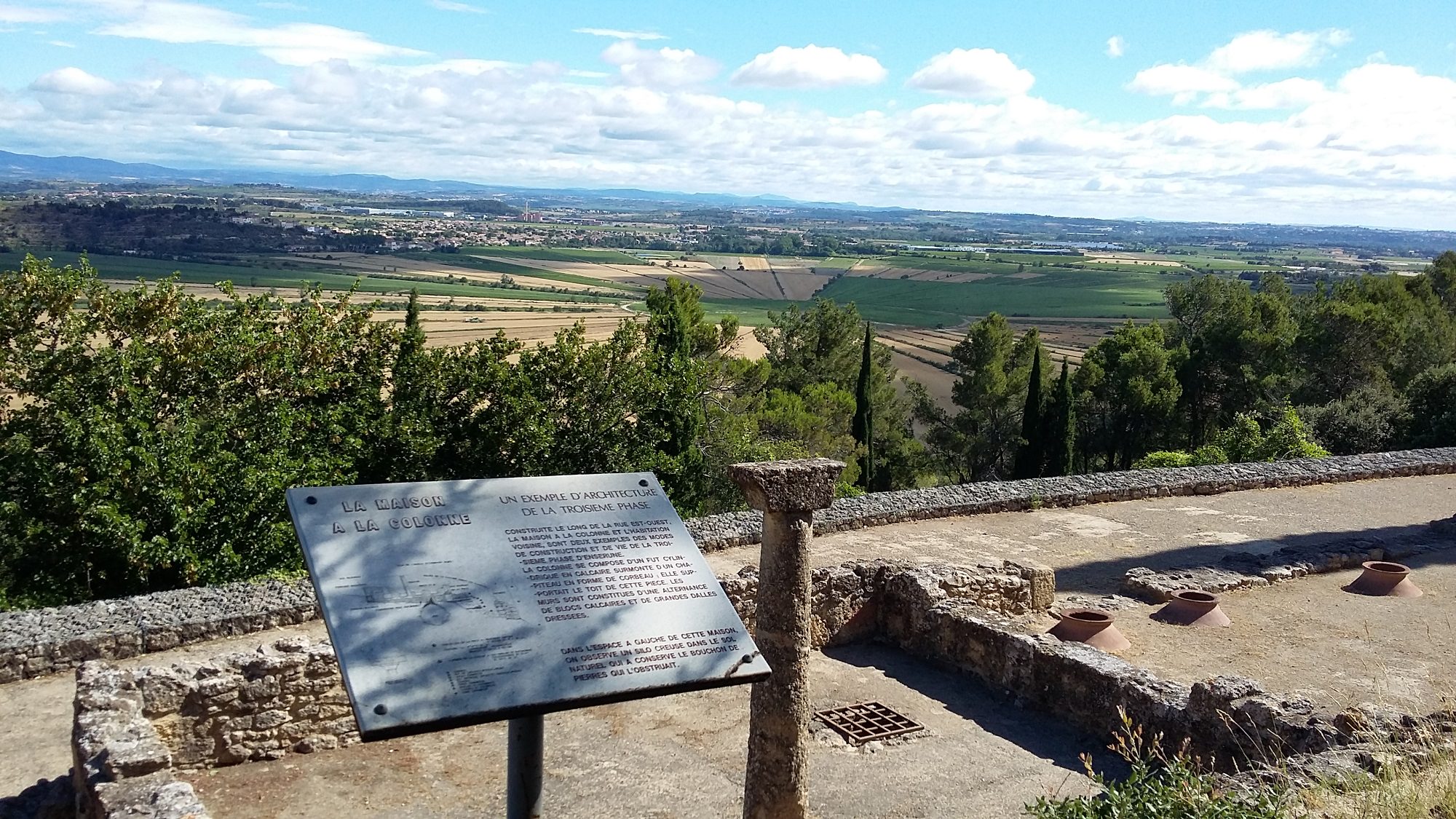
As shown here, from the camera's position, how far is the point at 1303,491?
2022 centimetres

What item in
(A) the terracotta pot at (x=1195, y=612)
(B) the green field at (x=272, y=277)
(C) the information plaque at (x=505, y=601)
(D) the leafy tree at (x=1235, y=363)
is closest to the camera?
(C) the information plaque at (x=505, y=601)

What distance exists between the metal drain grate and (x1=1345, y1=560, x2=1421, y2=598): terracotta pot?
7674 millimetres

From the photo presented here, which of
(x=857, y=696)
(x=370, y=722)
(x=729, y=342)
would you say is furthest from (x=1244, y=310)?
(x=370, y=722)

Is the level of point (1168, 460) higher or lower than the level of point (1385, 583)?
lower

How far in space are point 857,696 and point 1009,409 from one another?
34101 mm

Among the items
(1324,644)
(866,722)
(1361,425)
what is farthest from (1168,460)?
(866,722)

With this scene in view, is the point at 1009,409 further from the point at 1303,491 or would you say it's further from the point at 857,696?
the point at 857,696

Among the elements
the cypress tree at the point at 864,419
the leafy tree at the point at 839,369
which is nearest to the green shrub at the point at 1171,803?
the cypress tree at the point at 864,419

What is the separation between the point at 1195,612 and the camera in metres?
12.6

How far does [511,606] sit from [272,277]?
80741mm

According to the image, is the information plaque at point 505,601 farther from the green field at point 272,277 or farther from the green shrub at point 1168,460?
the green field at point 272,277

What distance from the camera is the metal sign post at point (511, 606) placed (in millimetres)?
4609

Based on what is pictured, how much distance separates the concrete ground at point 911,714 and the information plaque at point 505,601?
308cm

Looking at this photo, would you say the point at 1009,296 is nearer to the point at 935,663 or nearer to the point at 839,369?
A: the point at 839,369
